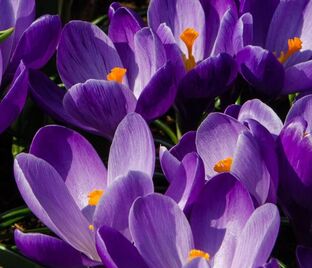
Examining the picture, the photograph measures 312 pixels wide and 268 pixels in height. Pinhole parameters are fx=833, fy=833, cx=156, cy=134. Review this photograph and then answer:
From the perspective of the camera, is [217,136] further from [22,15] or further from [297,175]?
[22,15]

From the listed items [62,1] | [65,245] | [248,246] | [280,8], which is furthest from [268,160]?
[62,1]

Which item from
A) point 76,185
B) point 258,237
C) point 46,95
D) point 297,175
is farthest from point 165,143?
point 258,237

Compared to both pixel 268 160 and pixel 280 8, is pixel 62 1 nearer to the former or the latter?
pixel 280 8

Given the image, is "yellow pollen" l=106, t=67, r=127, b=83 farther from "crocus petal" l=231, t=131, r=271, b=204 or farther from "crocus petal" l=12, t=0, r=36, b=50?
"crocus petal" l=231, t=131, r=271, b=204

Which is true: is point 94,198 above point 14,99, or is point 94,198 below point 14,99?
below

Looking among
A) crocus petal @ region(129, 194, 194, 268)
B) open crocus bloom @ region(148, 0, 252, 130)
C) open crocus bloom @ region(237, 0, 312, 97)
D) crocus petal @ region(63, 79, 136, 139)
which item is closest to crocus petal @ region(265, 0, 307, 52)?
open crocus bloom @ region(237, 0, 312, 97)
